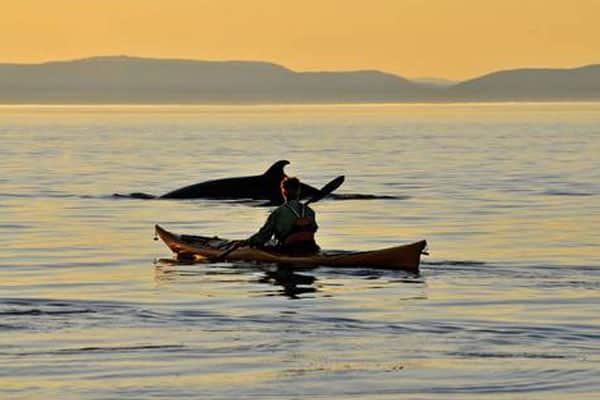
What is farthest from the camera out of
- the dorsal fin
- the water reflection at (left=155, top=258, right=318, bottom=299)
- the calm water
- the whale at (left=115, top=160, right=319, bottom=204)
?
the whale at (left=115, top=160, right=319, bottom=204)

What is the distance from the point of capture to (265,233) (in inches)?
1148

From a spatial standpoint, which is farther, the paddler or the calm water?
the paddler

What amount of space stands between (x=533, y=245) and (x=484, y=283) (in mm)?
7203

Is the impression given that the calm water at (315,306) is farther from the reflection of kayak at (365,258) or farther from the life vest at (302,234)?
the life vest at (302,234)

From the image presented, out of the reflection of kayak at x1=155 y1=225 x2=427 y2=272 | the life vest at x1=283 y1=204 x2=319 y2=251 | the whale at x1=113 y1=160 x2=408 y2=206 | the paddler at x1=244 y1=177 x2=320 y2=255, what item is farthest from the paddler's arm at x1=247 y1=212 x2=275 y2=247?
the whale at x1=113 y1=160 x2=408 y2=206

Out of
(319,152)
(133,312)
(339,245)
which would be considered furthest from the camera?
(319,152)

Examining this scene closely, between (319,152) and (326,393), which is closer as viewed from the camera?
(326,393)

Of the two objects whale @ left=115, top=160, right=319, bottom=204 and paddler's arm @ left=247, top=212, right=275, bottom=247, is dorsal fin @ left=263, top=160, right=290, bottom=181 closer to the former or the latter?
whale @ left=115, top=160, right=319, bottom=204

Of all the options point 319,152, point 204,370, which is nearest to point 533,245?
point 204,370

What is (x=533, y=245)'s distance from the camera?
1369 inches

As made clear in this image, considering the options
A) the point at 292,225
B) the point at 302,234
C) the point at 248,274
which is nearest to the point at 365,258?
the point at 302,234

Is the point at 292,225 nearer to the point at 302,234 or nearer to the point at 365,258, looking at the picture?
the point at 302,234

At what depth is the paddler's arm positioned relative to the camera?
28942mm

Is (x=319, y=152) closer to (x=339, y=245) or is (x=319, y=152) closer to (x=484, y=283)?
(x=339, y=245)
